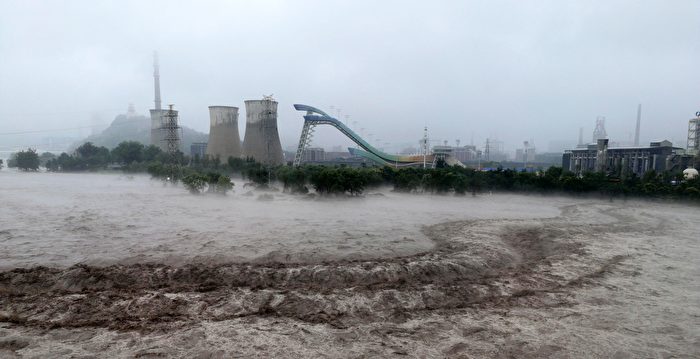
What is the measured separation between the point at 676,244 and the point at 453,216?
7.02 meters

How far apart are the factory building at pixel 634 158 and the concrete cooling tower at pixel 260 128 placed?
33803 mm

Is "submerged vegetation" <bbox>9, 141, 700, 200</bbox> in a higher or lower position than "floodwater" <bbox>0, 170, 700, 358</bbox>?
higher

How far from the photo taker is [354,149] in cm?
6450

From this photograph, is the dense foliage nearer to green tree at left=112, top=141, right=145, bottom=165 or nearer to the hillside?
green tree at left=112, top=141, right=145, bottom=165

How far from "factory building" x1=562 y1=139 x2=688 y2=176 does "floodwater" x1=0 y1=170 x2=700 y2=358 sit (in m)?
38.4

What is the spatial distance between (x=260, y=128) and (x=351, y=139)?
714 inches

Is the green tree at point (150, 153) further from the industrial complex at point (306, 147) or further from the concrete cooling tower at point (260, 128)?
the concrete cooling tower at point (260, 128)

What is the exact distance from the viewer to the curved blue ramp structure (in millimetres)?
49812

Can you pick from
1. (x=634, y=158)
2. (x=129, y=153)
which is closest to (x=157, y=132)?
(x=129, y=153)

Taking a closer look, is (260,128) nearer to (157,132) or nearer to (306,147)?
(306,147)

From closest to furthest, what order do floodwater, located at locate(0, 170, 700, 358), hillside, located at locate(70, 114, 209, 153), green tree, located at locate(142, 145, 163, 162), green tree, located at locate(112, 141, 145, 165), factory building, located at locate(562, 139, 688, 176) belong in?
floodwater, located at locate(0, 170, 700, 358)
factory building, located at locate(562, 139, 688, 176)
green tree, located at locate(142, 145, 163, 162)
green tree, located at locate(112, 141, 145, 165)
hillside, located at locate(70, 114, 209, 153)

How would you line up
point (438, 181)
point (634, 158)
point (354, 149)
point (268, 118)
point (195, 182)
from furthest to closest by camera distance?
point (354, 149)
point (634, 158)
point (268, 118)
point (438, 181)
point (195, 182)

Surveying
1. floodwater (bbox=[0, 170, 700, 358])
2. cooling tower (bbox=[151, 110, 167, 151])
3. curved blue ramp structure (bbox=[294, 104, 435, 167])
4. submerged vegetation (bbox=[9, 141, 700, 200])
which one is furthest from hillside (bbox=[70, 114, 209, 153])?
→ floodwater (bbox=[0, 170, 700, 358])

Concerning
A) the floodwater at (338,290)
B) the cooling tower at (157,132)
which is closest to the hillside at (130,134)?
the cooling tower at (157,132)
